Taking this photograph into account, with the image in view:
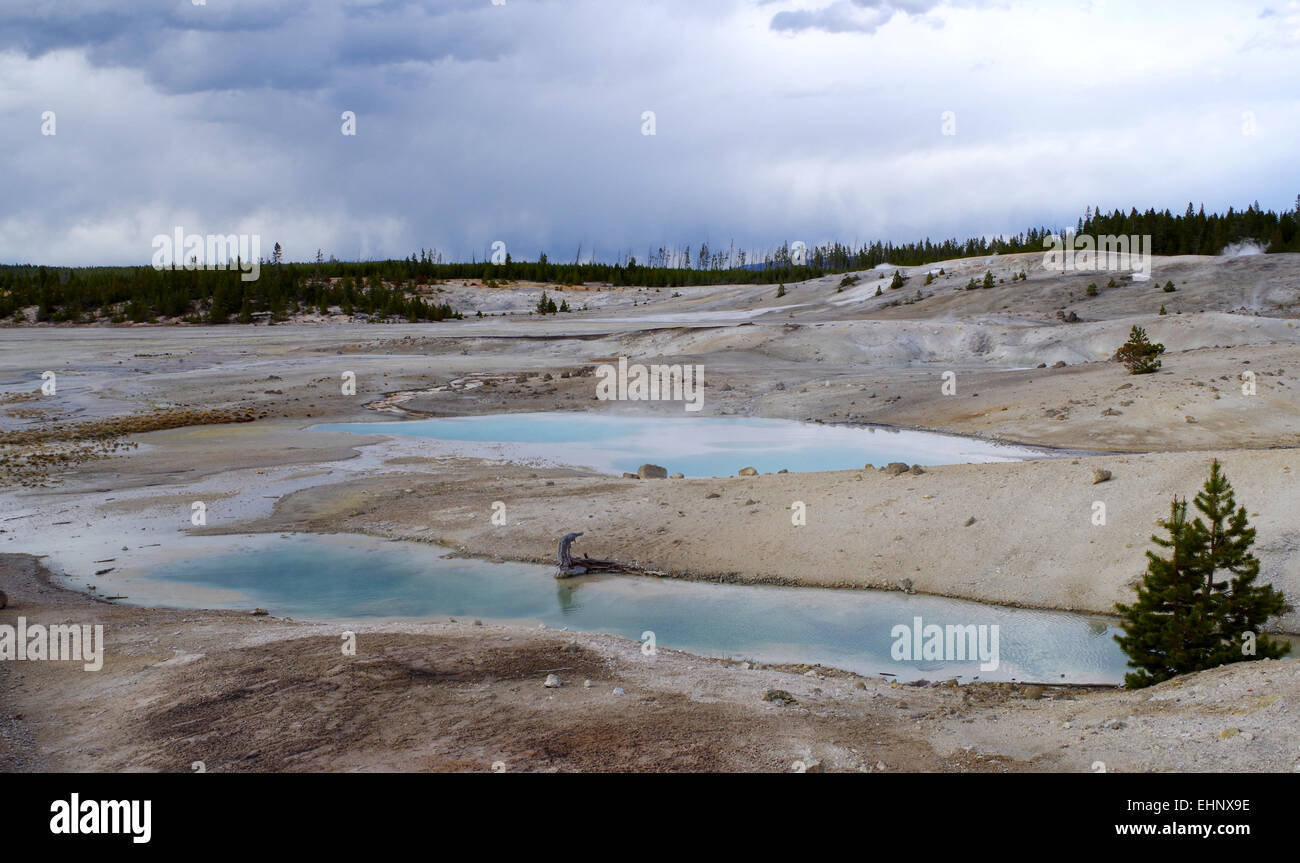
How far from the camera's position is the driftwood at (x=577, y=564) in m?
13.0

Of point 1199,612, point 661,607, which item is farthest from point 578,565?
point 1199,612

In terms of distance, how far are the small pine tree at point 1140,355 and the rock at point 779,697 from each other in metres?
22.0

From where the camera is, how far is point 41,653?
923 cm

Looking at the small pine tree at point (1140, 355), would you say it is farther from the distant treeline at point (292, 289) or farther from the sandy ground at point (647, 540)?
the distant treeline at point (292, 289)

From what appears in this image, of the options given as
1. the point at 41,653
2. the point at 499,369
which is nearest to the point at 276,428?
the point at 499,369

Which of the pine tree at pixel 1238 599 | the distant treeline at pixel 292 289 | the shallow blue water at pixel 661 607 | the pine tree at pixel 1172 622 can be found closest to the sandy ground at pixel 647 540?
the shallow blue water at pixel 661 607

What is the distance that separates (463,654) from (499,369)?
99.5 feet

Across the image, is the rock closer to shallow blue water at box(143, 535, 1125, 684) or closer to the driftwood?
shallow blue water at box(143, 535, 1125, 684)

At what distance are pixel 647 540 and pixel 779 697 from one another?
6486 millimetres

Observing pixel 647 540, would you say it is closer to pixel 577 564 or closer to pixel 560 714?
pixel 577 564

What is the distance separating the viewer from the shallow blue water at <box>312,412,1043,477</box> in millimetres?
21062

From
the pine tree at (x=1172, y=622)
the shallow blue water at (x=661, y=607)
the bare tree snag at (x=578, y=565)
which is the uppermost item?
the pine tree at (x=1172, y=622)

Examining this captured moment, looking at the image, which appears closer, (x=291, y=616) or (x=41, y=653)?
(x=41, y=653)

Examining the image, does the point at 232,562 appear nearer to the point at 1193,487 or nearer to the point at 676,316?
the point at 1193,487
